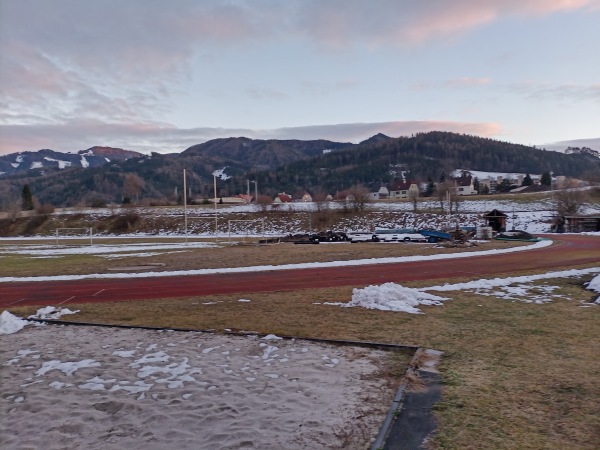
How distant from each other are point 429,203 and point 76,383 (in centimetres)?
8245

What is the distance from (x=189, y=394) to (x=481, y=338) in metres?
5.77

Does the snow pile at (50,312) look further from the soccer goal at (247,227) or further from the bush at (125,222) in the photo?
the bush at (125,222)

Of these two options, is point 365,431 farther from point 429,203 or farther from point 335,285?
point 429,203

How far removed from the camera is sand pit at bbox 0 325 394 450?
16.6 feet

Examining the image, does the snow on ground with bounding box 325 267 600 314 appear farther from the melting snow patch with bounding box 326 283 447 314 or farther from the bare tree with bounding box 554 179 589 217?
the bare tree with bounding box 554 179 589 217

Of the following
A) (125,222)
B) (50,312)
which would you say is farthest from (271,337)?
(125,222)

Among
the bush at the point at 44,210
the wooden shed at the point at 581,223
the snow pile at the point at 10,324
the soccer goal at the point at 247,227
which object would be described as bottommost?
the soccer goal at the point at 247,227

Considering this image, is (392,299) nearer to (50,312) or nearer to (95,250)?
(50,312)

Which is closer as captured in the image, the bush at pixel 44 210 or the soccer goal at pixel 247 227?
the soccer goal at pixel 247 227

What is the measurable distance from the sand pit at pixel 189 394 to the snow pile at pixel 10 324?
1078mm

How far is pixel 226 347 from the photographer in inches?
337

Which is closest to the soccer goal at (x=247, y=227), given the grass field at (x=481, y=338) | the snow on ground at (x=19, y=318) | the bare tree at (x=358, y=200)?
the bare tree at (x=358, y=200)

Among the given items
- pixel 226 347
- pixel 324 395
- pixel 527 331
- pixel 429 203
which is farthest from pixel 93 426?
pixel 429 203

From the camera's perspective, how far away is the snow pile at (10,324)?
10236 millimetres
